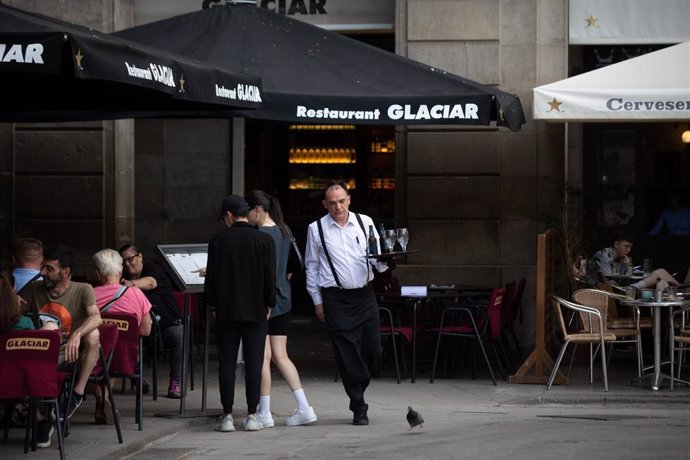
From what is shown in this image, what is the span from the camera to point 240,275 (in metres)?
9.83

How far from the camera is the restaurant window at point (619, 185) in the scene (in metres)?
16.8

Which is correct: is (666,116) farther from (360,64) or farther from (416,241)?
(416,241)

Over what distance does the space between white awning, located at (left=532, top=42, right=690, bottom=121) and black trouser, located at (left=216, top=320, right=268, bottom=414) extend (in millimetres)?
3928

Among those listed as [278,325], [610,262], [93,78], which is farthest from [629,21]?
[93,78]

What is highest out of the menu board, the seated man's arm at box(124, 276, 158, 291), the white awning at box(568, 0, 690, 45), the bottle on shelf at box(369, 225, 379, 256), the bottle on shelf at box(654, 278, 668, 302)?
the white awning at box(568, 0, 690, 45)

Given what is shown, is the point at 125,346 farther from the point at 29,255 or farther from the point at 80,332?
the point at 29,255

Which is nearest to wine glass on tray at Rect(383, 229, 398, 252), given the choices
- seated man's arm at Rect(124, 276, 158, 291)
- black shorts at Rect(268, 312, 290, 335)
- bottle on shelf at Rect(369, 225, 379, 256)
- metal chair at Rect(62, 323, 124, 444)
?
bottle on shelf at Rect(369, 225, 379, 256)

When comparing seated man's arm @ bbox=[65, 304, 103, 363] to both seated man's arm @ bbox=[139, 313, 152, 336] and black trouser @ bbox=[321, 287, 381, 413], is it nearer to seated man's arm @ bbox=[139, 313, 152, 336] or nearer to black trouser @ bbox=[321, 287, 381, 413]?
seated man's arm @ bbox=[139, 313, 152, 336]

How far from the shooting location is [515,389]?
39.7 ft

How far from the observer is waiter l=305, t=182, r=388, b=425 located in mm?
10219

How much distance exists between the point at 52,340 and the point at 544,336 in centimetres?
567

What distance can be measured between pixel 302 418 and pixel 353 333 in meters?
0.78

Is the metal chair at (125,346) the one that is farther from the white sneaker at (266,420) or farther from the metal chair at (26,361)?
the metal chair at (26,361)

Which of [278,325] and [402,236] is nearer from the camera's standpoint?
[278,325]
